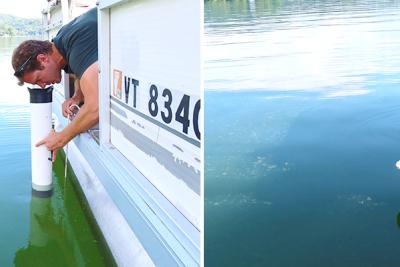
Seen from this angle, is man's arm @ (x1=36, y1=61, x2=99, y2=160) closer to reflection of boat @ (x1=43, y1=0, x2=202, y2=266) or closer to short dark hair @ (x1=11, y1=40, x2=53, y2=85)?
reflection of boat @ (x1=43, y1=0, x2=202, y2=266)

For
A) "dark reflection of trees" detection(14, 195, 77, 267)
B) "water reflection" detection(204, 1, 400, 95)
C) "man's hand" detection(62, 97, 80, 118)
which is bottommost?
"dark reflection of trees" detection(14, 195, 77, 267)

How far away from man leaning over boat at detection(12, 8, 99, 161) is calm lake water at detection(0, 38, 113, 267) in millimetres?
603

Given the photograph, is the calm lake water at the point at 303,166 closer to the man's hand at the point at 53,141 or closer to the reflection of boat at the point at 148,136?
the reflection of boat at the point at 148,136

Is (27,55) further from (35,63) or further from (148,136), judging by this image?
(148,136)

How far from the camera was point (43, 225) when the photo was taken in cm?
336

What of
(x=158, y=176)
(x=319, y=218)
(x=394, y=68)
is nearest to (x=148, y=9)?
(x=158, y=176)

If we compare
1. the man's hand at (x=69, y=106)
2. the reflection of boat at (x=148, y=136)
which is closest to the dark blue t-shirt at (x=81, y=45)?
the reflection of boat at (x=148, y=136)

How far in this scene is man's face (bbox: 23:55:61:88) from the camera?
309 cm

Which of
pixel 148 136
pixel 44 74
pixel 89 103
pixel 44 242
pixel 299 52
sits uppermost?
pixel 299 52

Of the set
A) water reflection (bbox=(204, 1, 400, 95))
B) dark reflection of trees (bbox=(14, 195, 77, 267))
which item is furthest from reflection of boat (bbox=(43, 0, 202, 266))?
water reflection (bbox=(204, 1, 400, 95))

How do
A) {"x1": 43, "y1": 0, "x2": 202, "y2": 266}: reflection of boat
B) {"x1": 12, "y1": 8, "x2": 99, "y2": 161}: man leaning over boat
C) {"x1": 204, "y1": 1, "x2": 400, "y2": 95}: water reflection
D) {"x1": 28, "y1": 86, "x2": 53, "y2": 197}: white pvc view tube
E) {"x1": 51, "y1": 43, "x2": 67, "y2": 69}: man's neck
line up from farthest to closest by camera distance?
{"x1": 204, "y1": 1, "x2": 400, "y2": 95}: water reflection < {"x1": 51, "y1": 43, "x2": 67, "y2": 69}: man's neck < {"x1": 28, "y1": 86, "x2": 53, "y2": 197}: white pvc view tube < {"x1": 12, "y1": 8, "x2": 99, "y2": 161}: man leaning over boat < {"x1": 43, "y1": 0, "x2": 202, "y2": 266}: reflection of boat

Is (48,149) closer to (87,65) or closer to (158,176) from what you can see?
(87,65)

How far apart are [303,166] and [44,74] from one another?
3.59 m

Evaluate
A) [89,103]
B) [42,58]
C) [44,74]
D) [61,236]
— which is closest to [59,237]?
[61,236]
